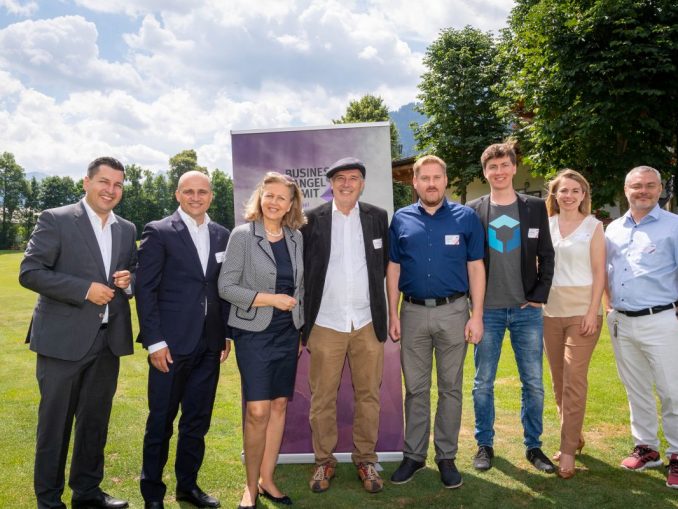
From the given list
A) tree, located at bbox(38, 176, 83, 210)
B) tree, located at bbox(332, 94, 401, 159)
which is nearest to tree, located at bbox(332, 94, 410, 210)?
tree, located at bbox(332, 94, 401, 159)

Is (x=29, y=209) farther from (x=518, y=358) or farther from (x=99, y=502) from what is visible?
(x=518, y=358)

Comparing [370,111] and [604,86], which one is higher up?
[370,111]

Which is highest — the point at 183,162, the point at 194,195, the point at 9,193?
the point at 183,162

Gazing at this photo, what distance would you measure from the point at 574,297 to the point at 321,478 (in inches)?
98.9

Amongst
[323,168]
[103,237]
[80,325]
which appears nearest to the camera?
[80,325]

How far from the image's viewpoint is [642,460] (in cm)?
445

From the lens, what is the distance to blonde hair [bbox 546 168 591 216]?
4422mm

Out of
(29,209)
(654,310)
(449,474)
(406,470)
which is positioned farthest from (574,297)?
(29,209)

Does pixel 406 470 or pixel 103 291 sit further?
pixel 406 470

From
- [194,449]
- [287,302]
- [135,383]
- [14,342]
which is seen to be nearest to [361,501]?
[194,449]

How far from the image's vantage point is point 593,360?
8164 mm

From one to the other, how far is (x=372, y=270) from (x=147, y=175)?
9445 cm

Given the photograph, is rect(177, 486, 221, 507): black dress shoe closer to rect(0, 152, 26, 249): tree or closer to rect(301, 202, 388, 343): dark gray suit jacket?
rect(301, 202, 388, 343): dark gray suit jacket

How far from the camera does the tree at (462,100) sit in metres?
26.7
